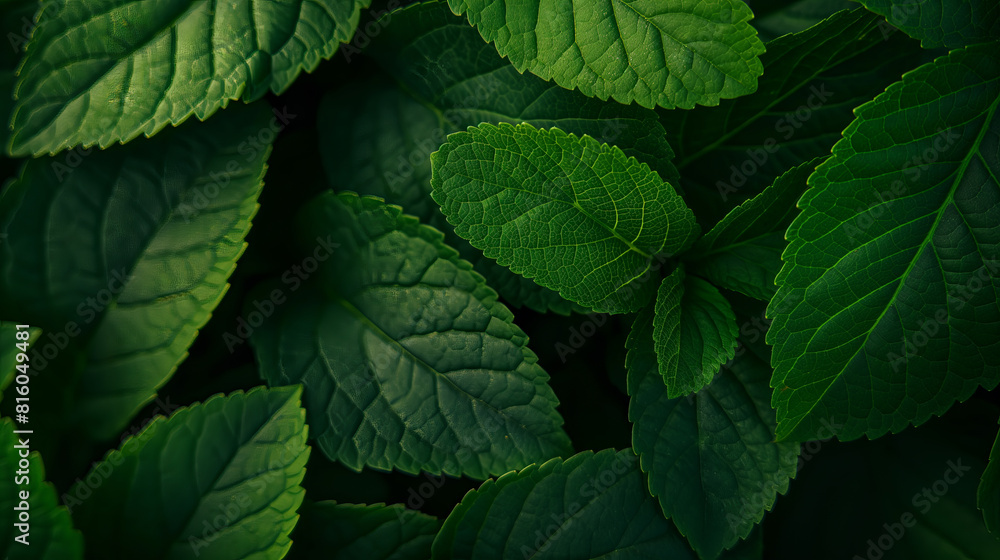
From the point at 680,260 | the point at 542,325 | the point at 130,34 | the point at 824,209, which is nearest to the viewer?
the point at 824,209

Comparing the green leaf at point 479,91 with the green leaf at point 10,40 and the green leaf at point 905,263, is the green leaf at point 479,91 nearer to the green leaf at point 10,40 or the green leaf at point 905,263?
the green leaf at point 905,263

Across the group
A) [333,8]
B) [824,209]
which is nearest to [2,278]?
[333,8]

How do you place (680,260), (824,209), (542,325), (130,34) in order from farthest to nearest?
(542,325), (680,260), (130,34), (824,209)

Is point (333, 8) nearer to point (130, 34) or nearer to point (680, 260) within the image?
point (130, 34)

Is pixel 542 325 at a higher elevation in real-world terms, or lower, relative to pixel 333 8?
lower

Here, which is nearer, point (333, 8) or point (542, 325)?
point (333, 8)

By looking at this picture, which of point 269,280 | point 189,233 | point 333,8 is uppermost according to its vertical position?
point 333,8

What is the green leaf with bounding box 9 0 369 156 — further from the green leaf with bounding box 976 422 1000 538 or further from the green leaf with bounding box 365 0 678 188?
the green leaf with bounding box 976 422 1000 538
